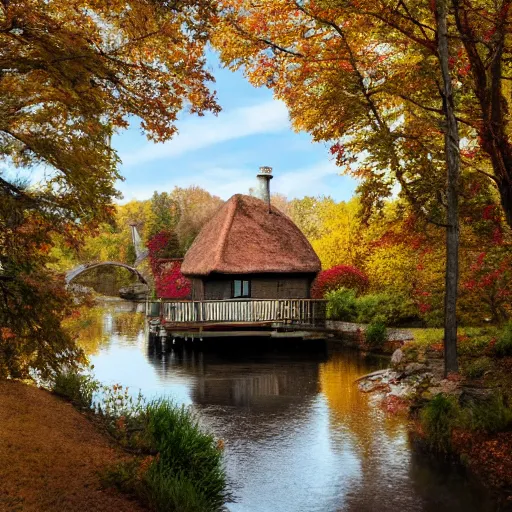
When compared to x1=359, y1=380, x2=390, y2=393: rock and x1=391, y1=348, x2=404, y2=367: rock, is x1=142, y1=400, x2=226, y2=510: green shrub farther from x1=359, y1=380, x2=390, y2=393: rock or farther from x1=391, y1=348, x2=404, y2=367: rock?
x1=391, y1=348, x2=404, y2=367: rock

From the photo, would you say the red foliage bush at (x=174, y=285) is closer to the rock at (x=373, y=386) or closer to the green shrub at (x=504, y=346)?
the rock at (x=373, y=386)

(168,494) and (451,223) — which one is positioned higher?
(451,223)

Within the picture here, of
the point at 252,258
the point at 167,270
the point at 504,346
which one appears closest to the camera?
the point at 504,346

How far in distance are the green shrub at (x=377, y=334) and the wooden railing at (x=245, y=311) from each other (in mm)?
2798

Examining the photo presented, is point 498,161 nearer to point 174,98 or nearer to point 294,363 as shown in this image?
point 174,98

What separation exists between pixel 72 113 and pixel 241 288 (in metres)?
18.2

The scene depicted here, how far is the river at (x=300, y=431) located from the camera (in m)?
8.35

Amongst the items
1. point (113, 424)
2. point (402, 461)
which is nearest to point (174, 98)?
point (113, 424)

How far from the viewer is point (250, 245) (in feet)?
86.1

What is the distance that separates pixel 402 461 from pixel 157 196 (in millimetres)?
56778

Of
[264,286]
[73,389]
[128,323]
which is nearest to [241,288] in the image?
[264,286]

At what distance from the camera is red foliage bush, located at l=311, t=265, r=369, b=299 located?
30.0 metres

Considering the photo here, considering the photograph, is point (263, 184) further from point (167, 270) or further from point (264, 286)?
point (167, 270)

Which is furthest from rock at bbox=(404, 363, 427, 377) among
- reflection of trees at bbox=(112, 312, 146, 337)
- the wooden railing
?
reflection of trees at bbox=(112, 312, 146, 337)
